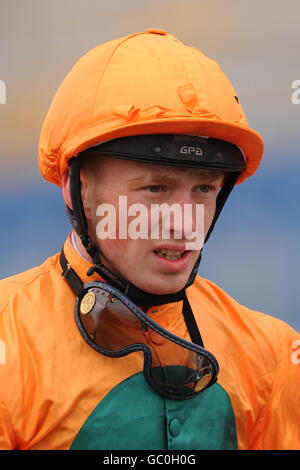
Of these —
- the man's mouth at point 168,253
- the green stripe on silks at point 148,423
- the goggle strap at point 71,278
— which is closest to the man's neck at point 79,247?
the goggle strap at point 71,278

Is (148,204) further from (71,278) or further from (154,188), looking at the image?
(71,278)

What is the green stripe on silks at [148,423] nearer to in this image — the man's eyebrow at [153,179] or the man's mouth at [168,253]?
the man's mouth at [168,253]

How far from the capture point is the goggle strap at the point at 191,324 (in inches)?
77.3

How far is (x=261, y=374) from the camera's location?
6.82ft

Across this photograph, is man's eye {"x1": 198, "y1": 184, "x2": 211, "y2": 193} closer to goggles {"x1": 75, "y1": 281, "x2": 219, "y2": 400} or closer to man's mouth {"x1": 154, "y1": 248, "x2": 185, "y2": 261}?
man's mouth {"x1": 154, "y1": 248, "x2": 185, "y2": 261}

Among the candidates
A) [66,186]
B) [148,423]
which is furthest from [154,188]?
[148,423]

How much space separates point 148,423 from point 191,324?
1.18 ft

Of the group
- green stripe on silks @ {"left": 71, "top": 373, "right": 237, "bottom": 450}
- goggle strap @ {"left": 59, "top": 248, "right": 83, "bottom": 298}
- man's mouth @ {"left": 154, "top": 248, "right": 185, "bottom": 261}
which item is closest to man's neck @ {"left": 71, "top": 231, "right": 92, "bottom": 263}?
goggle strap @ {"left": 59, "top": 248, "right": 83, "bottom": 298}

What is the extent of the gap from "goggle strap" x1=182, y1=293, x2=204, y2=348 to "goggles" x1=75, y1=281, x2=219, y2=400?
0.50 feet

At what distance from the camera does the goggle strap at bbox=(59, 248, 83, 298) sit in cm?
182

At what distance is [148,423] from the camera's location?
1.75m

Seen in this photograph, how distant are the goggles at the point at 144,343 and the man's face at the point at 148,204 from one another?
9cm

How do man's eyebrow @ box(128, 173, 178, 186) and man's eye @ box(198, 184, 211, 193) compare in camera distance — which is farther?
man's eye @ box(198, 184, 211, 193)
